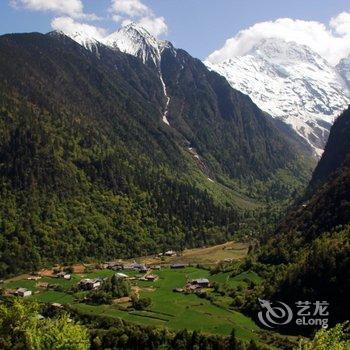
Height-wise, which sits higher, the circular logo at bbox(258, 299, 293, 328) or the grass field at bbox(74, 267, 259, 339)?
the circular logo at bbox(258, 299, 293, 328)

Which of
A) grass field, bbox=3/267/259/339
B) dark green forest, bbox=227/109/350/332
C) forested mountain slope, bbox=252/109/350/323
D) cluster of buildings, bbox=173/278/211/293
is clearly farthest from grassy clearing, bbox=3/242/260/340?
forested mountain slope, bbox=252/109/350/323

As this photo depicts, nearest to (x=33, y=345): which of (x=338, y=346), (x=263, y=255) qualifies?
(x=338, y=346)

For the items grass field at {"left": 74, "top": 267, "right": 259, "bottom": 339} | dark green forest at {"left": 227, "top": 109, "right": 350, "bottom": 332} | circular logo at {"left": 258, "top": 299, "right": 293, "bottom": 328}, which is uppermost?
dark green forest at {"left": 227, "top": 109, "right": 350, "bottom": 332}

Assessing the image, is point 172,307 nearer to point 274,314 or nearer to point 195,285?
point 195,285

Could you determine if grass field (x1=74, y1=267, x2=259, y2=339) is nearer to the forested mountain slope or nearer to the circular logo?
the circular logo

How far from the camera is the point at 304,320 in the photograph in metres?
123

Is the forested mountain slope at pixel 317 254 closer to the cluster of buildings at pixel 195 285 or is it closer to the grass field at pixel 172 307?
the grass field at pixel 172 307

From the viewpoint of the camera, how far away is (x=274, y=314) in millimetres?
137250

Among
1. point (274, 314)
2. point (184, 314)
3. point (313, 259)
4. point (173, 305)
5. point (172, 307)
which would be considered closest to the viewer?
point (274, 314)

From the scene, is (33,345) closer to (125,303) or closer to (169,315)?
(169,315)

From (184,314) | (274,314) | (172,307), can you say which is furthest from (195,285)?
(274,314)

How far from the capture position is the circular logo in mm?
129125

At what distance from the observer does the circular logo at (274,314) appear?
424ft

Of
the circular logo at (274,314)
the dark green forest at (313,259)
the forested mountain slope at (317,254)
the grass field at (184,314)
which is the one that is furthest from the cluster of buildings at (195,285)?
the circular logo at (274,314)
